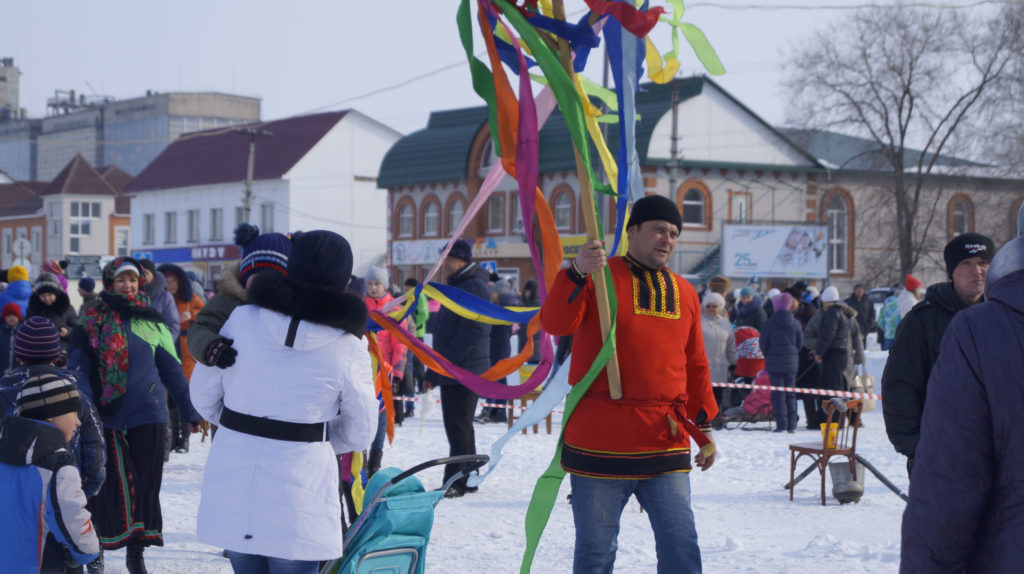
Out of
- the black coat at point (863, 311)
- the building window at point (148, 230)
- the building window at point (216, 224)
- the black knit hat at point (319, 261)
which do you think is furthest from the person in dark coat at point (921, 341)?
the building window at point (148, 230)

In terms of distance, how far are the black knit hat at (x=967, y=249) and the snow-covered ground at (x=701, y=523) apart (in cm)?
224

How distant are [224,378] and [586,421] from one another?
4.40 feet

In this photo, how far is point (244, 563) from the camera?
3734mm

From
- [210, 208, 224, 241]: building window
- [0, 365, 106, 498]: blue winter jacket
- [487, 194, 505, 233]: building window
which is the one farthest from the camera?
[210, 208, 224, 241]: building window

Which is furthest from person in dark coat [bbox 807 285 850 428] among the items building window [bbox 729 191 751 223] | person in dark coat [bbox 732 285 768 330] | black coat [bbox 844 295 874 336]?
building window [bbox 729 191 751 223]

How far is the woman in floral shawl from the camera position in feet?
19.8

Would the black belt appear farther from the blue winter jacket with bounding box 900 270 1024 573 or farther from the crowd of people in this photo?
the blue winter jacket with bounding box 900 270 1024 573

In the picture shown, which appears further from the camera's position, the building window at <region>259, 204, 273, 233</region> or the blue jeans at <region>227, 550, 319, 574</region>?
the building window at <region>259, 204, 273, 233</region>

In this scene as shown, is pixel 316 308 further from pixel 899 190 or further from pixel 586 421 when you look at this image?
pixel 899 190

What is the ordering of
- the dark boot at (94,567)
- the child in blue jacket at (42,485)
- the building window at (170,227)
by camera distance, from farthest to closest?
the building window at (170,227) < the dark boot at (94,567) < the child in blue jacket at (42,485)

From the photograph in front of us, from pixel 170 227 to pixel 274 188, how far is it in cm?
895

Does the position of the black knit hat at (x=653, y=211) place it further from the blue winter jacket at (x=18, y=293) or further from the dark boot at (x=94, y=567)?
the blue winter jacket at (x=18, y=293)

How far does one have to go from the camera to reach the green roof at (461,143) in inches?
1538

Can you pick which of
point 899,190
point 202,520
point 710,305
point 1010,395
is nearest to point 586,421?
point 202,520
